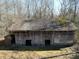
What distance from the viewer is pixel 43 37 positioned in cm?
3009

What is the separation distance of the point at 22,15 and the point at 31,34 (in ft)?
68.4

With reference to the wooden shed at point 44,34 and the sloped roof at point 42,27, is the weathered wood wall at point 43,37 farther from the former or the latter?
the sloped roof at point 42,27

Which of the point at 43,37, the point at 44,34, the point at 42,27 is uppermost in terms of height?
the point at 42,27

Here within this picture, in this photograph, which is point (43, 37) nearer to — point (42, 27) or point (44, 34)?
point (44, 34)

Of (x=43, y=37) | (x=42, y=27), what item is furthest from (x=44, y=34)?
(x=42, y=27)

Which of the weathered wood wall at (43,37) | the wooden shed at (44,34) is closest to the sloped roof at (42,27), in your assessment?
the wooden shed at (44,34)

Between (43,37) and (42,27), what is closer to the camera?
(43,37)

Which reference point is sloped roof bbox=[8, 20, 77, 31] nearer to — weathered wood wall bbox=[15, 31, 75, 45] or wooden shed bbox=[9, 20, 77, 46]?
wooden shed bbox=[9, 20, 77, 46]

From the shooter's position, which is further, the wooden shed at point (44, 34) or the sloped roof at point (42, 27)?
the sloped roof at point (42, 27)

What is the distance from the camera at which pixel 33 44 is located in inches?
1191

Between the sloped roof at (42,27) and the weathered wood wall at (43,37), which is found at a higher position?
the sloped roof at (42,27)

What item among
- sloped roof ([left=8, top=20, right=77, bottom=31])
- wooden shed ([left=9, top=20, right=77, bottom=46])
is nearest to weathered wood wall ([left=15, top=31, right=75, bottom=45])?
wooden shed ([left=9, top=20, right=77, bottom=46])

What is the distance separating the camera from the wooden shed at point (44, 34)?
1168 inches

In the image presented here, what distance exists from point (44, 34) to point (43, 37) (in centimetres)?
53
